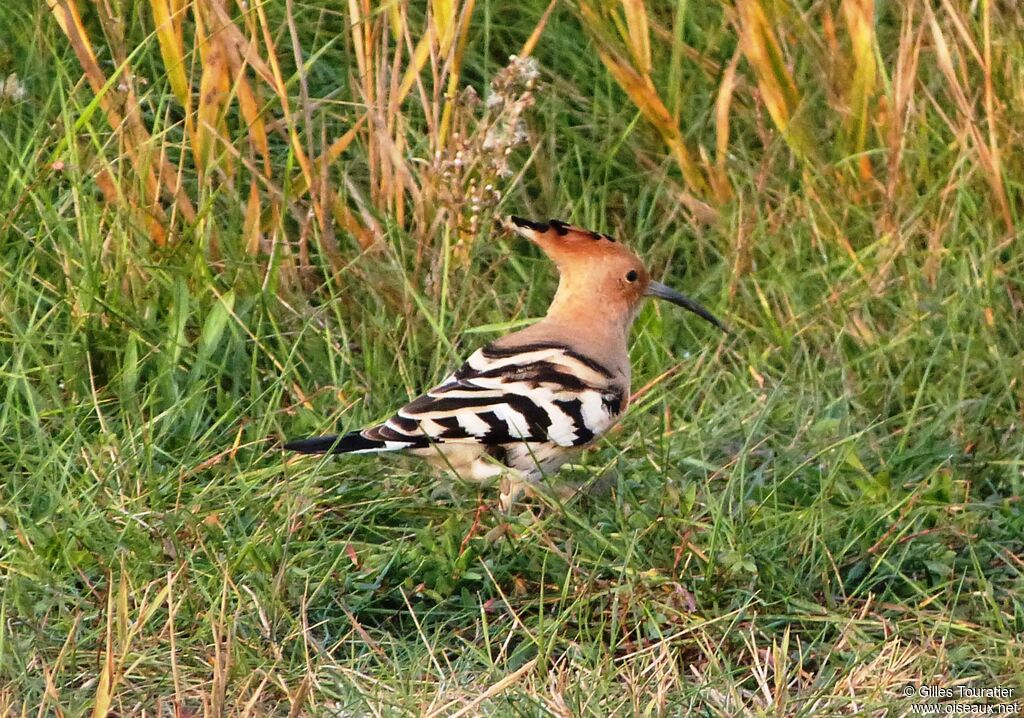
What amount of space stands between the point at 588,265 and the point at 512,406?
0.55 meters

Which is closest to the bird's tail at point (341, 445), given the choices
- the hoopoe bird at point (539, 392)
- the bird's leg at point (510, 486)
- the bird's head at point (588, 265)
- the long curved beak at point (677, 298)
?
the hoopoe bird at point (539, 392)

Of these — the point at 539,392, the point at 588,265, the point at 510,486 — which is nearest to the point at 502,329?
the point at 588,265

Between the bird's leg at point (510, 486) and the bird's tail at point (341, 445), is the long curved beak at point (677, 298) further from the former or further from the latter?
the bird's tail at point (341, 445)

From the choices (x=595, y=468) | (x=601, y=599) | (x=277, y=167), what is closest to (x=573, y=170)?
(x=277, y=167)

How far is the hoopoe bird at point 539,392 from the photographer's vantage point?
3555mm

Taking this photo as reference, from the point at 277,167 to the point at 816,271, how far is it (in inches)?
58.6

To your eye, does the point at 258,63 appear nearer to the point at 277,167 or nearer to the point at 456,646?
the point at 277,167

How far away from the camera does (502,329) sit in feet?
13.9

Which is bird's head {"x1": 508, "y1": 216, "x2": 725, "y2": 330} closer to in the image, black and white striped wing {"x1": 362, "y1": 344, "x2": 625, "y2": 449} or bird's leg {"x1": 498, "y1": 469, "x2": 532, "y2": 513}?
black and white striped wing {"x1": 362, "y1": 344, "x2": 625, "y2": 449}

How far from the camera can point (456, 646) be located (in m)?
3.23

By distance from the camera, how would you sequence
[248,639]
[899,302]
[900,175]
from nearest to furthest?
[248,639] → [899,302] → [900,175]

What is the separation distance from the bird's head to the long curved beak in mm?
92

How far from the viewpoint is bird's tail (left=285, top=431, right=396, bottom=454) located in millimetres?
3457

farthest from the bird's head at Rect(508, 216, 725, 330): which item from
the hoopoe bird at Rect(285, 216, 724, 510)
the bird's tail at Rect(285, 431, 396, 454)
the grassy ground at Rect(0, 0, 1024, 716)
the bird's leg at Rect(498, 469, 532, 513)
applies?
the bird's tail at Rect(285, 431, 396, 454)
